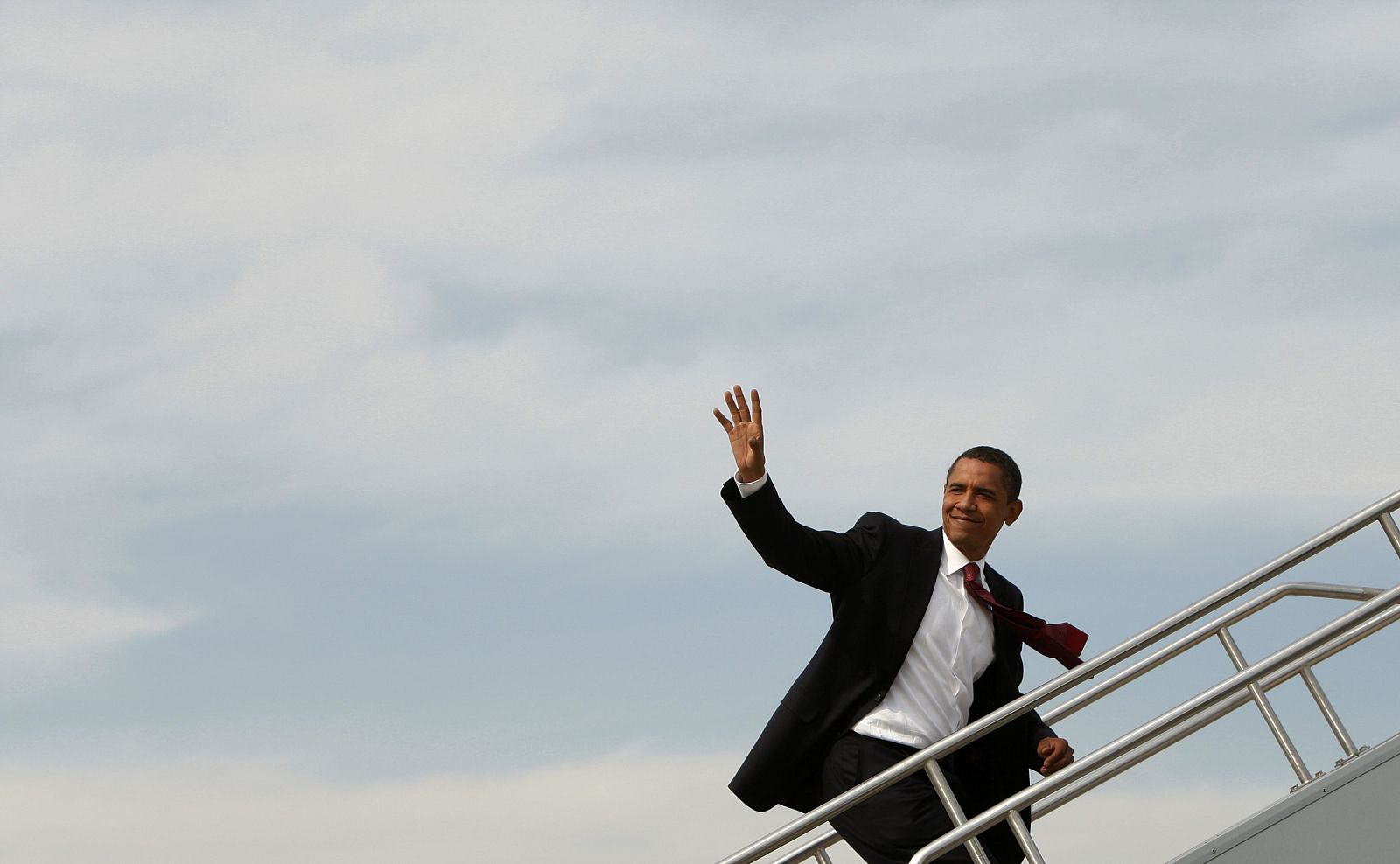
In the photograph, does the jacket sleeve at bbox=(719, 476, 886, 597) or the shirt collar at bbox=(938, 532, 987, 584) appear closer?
the jacket sleeve at bbox=(719, 476, 886, 597)

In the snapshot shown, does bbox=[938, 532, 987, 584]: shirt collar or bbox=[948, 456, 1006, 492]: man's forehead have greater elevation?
bbox=[948, 456, 1006, 492]: man's forehead

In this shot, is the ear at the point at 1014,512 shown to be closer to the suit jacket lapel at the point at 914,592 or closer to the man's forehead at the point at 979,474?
the man's forehead at the point at 979,474

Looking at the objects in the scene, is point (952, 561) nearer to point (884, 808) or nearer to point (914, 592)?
point (914, 592)

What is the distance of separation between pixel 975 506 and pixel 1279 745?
130cm

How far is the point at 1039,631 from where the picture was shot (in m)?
6.06

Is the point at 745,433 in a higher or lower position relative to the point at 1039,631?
higher

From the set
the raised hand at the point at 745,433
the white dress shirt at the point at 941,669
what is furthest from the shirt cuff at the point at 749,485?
the white dress shirt at the point at 941,669

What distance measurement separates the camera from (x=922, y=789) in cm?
565

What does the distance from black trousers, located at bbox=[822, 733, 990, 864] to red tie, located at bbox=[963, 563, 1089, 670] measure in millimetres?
628

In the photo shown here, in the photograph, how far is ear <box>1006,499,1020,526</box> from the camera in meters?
6.09

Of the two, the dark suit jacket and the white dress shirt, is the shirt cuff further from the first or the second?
the white dress shirt

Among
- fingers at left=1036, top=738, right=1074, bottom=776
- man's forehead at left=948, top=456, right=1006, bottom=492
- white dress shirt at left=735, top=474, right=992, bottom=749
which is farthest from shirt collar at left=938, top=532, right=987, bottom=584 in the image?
fingers at left=1036, top=738, right=1074, bottom=776

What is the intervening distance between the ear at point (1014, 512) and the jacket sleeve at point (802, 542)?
471 mm

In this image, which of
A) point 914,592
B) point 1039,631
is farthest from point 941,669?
point 1039,631
